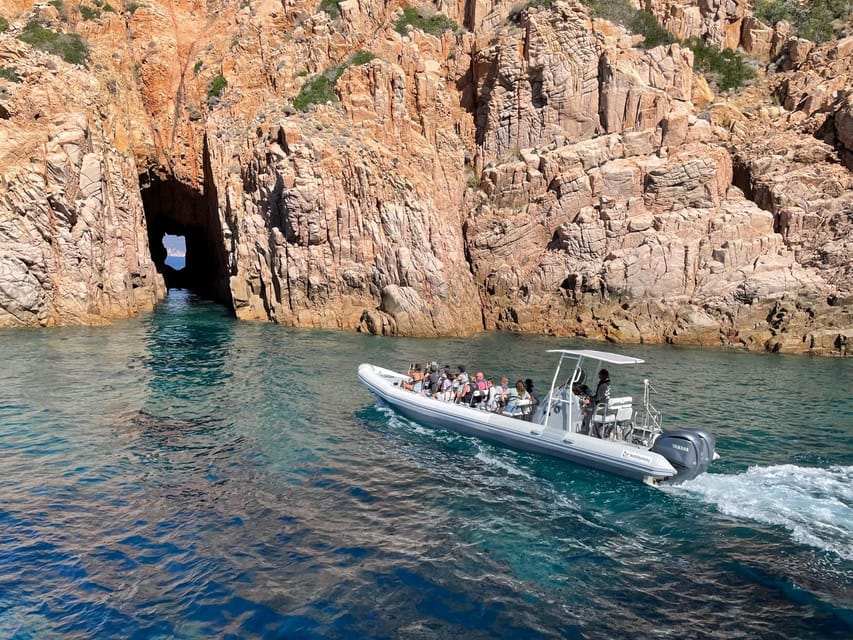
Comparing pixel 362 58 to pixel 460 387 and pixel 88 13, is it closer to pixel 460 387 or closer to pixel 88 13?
pixel 88 13

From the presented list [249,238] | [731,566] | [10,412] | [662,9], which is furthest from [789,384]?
[662,9]

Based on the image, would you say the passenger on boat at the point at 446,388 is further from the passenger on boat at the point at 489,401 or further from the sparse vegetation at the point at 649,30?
the sparse vegetation at the point at 649,30

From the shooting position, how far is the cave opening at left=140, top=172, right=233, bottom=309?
45.3m

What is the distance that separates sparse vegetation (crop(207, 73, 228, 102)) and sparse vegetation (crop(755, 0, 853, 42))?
4434 cm

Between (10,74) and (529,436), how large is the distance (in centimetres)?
3816

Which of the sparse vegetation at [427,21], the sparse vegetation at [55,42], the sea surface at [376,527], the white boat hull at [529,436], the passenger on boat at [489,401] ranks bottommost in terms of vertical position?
the sea surface at [376,527]

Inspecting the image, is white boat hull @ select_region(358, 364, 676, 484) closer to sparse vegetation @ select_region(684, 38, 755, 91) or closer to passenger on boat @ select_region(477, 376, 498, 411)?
passenger on boat @ select_region(477, 376, 498, 411)

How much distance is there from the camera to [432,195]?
3884 cm

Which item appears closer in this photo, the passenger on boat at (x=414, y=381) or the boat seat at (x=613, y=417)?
the boat seat at (x=613, y=417)

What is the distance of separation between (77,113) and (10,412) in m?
25.8

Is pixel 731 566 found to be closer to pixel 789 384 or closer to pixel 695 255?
pixel 789 384

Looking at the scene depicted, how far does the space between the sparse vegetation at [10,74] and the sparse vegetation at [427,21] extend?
27699 mm

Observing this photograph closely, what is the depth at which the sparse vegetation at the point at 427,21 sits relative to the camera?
45656mm

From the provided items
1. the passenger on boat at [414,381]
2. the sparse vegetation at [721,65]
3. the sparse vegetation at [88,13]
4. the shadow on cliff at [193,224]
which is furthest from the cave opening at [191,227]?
the sparse vegetation at [721,65]
